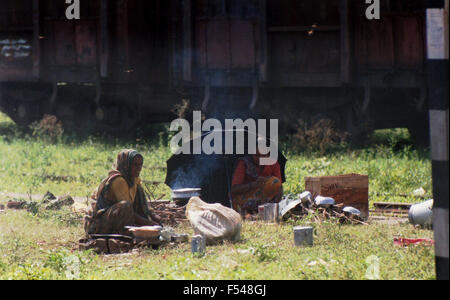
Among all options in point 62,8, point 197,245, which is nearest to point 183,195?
point 197,245

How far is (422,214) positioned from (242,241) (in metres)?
2.18

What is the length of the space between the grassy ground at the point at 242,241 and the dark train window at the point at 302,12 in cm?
267

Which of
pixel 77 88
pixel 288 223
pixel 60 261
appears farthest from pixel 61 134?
pixel 60 261

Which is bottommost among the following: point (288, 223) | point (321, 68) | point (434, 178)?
point (288, 223)

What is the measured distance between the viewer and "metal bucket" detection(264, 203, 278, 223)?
890 centimetres

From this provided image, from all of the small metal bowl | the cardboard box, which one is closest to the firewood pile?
the small metal bowl

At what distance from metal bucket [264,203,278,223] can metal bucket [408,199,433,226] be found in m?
1.57

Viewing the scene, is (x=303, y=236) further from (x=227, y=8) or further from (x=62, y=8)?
(x=62, y=8)

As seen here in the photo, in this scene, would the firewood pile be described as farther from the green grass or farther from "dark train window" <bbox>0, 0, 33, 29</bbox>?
"dark train window" <bbox>0, 0, 33, 29</bbox>

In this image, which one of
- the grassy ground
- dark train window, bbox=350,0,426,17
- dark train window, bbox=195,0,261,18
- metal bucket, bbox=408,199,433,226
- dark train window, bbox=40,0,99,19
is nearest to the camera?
the grassy ground

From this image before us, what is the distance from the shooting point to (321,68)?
47.6 feet
